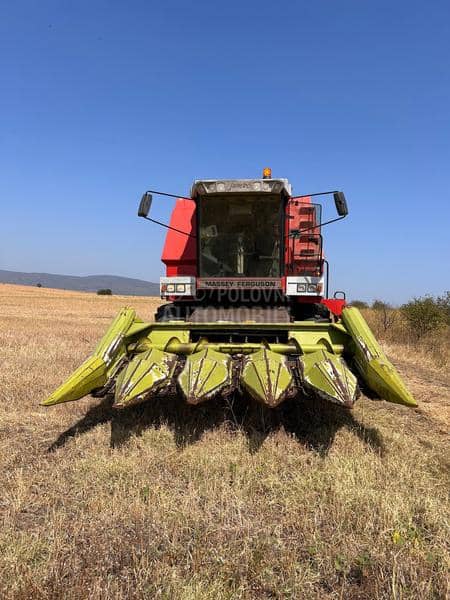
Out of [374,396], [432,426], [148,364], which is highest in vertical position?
[148,364]

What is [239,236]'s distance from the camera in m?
5.32

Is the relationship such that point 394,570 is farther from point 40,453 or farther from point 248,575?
point 40,453

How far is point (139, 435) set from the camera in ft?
11.3

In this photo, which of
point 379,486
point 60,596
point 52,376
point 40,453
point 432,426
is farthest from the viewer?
point 52,376

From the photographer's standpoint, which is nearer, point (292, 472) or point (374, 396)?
point (292, 472)

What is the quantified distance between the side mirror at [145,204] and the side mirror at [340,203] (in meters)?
2.10

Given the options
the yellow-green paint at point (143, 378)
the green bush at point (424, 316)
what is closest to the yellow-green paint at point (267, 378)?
the yellow-green paint at point (143, 378)

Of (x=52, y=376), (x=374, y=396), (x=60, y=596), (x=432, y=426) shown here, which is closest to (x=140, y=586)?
(x=60, y=596)

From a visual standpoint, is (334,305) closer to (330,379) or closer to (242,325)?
(242,325)

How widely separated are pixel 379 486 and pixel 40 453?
245cm

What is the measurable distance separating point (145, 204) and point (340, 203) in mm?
2192

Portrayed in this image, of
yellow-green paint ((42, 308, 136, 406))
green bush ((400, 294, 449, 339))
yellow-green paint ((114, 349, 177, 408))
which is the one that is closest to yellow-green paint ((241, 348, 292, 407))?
yellow-green paint ((114, 349, 177, 408))

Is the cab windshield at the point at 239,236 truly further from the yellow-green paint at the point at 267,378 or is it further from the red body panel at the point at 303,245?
the yellow-green paint at the point at 267,378

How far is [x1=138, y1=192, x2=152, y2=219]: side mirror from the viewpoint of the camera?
183 inches
